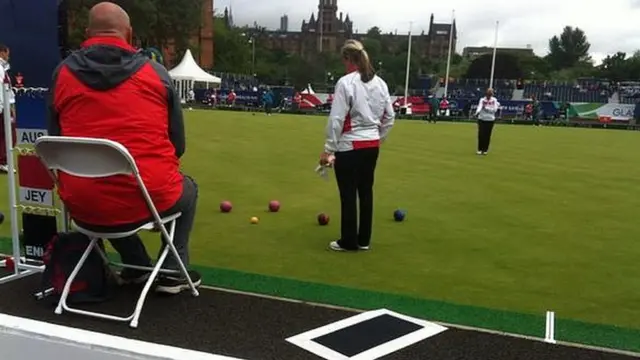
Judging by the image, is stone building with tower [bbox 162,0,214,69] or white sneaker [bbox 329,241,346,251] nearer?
white sneaker [bbox 329,241,346,251]

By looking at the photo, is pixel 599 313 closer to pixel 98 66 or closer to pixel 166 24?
pixel 98 66

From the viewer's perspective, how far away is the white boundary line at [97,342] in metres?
2.53

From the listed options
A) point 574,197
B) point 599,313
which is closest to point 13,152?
point 599,313

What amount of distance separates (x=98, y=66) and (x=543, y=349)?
2.98 metres

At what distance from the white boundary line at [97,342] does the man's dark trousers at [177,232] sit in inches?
39.8

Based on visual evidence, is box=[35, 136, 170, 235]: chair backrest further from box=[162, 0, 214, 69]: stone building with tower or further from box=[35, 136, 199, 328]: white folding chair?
box=[162, 0, 214, 69]: stone building with tower

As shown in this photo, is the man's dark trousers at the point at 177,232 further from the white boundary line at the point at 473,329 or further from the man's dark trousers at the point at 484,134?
the man's dark trousers at the point at 484,134

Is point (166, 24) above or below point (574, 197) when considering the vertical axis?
above

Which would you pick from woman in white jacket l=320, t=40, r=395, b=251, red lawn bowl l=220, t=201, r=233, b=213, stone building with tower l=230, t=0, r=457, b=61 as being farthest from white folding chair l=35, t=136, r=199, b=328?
stone building with tower l=230, t=0, r=457, b=61

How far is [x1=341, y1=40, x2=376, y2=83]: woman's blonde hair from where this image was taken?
5754mm

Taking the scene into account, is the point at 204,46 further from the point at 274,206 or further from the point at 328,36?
the point at 274,206

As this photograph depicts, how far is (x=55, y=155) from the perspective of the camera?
11.8 feet

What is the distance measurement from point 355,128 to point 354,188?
0.57m

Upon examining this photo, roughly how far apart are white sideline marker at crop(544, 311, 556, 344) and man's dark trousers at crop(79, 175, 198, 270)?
90.8 inches
